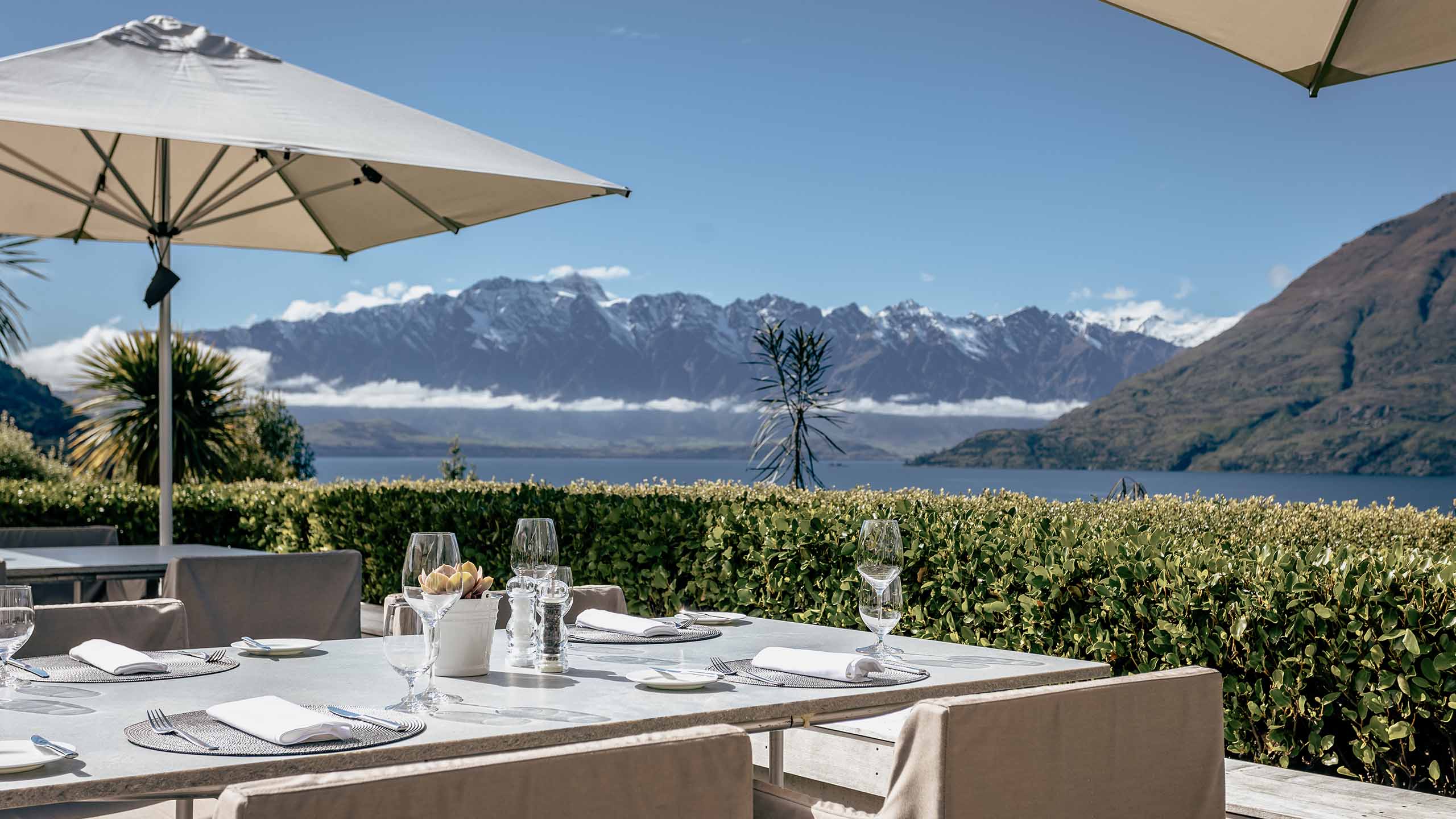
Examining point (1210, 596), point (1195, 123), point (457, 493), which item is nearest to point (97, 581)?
point (457, 493)

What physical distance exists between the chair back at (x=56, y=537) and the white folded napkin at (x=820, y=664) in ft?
15.7

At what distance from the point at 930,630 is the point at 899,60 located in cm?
9624

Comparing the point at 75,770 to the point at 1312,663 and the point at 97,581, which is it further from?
the point at 97,581

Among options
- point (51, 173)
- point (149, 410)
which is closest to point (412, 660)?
point (51, 173)

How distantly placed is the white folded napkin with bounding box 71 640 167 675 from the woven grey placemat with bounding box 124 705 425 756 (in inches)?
18.8

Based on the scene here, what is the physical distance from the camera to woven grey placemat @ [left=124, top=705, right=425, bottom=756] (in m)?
1.78

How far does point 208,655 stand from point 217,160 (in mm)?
3535

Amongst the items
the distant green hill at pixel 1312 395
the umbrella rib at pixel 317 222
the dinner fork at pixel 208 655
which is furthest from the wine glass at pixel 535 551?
the distant green hill at pixel 1312 395

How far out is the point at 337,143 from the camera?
3.86m

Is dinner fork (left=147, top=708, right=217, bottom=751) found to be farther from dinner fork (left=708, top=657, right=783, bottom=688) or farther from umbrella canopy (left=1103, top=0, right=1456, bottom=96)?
umbrella canopy (left=1103, top=0, right=1456, bottom=96)

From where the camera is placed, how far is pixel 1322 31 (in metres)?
2.90

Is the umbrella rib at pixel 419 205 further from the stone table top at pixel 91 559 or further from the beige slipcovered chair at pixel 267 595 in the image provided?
the beige slipcovered chair at pixel 267 595

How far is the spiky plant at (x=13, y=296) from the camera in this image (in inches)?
440

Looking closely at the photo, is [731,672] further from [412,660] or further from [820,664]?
[412,660]
